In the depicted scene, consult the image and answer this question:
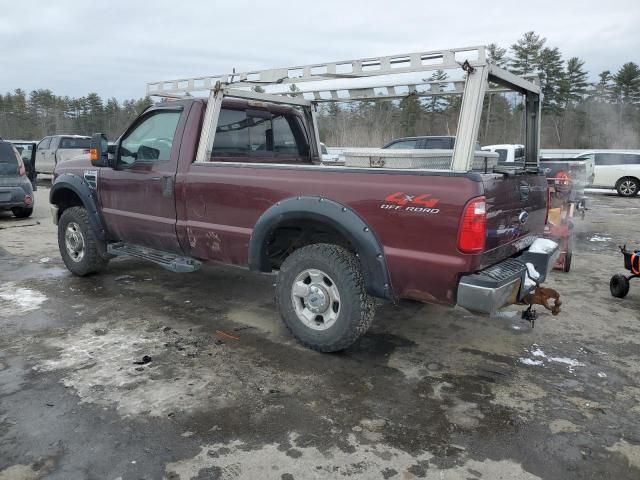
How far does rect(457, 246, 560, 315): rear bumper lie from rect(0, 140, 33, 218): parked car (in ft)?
32.8

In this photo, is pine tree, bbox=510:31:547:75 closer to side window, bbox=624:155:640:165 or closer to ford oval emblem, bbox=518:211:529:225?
side window, bbox=624:155:640:165

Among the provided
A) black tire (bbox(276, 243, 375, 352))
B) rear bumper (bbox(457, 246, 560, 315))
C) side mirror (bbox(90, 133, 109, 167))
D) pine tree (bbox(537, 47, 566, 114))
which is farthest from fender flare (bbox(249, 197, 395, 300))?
pine tree (bbox(537, 47, 566, 114))

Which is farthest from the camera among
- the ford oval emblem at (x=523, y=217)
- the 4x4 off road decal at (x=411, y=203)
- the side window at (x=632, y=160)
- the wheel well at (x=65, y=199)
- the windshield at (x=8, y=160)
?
the side window at (x=632, y=160)

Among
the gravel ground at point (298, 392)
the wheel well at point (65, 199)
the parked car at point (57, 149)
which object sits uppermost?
the parked car at point (57, 149)

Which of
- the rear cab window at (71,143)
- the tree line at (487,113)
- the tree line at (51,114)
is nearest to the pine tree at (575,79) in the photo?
the tree line at (487,113)

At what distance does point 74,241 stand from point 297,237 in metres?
3.15

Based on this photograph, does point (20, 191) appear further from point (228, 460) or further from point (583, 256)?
point (583, 256)

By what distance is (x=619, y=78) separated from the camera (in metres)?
41.1

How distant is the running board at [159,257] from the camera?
184 inches

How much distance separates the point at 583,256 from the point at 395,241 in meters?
5.53

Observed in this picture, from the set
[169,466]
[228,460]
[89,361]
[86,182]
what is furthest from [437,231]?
[86,182]

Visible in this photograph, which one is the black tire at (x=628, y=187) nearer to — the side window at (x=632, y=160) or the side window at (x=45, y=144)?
the side window at (x=632, y=160)

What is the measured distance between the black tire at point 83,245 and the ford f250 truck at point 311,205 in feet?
0.09

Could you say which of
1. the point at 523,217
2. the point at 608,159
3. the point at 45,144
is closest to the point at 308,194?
the point at 523,217
